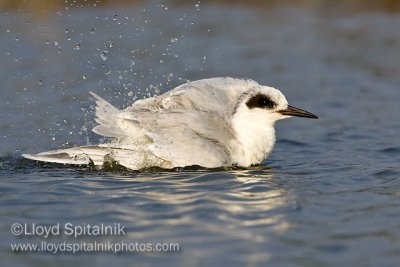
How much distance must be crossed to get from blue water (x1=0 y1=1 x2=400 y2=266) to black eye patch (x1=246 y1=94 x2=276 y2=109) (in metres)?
0.69

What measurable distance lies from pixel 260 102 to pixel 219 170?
827 millimetres

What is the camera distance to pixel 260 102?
31.4 ft

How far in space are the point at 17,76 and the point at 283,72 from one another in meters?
4.03

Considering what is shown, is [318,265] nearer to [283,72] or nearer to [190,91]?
[190,91]

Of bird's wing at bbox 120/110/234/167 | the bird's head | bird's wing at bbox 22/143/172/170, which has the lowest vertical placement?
bird's wing at bbox 22/143/172/170

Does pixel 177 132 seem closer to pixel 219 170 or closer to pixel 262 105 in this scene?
pixel 219 170

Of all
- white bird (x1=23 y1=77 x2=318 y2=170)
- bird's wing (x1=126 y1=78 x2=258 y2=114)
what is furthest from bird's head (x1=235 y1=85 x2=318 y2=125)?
bird's wing (x1=126 y1=78 x2=258 y2=114)

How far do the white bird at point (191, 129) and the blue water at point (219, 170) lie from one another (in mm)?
176

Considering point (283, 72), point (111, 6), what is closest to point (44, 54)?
point (111, 6)

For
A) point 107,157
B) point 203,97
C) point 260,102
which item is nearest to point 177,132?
point 203,97

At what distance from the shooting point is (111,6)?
53.3 ft

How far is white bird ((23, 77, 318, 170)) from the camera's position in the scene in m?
9.30

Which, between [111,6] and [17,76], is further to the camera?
[111,6]

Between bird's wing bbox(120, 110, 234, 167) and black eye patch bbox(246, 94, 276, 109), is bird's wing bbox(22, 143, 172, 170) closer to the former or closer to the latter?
bird's wing bbox(120, 110, 234, 167)
